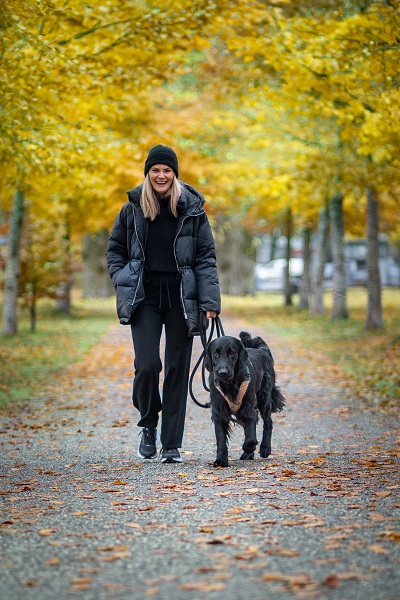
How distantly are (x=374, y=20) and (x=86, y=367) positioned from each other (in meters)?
7.39

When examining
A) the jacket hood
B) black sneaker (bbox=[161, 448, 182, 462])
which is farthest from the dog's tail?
the jacket hood

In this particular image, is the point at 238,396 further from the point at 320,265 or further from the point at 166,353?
the point at 320,265

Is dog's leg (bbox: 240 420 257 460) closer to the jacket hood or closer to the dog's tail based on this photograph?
the dog's tail

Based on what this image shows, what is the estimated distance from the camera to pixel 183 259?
7164 mm

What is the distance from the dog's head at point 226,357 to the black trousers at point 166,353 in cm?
37

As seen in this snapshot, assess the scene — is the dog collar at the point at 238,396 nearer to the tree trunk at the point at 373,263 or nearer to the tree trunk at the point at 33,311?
the tree trunk at the point at 373,263

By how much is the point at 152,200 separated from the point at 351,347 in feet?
41.9

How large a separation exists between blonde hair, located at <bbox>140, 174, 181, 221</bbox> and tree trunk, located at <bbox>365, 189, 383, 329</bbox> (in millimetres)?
15143

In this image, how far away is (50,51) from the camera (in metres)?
12.9

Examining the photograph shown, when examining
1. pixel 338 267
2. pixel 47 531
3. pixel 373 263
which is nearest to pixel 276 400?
pixel 47 531

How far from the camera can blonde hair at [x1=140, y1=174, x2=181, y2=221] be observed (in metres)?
7.13

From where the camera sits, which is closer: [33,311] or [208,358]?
[208,358]

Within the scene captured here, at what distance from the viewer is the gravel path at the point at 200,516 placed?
4062 millimetres

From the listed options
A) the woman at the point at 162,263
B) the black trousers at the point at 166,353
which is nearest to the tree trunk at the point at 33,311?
the black trousers at the point at 166,353
